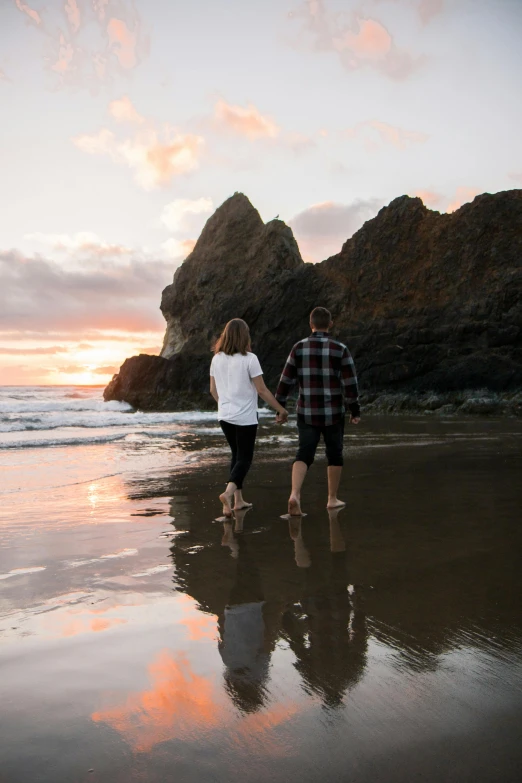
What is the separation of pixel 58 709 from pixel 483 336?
28.3m

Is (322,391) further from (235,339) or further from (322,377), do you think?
(235,339)

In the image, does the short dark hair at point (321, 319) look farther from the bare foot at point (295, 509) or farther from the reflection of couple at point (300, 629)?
the reflection of couple at point (300, 629)

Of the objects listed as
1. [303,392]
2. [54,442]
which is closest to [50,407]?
[54,442]

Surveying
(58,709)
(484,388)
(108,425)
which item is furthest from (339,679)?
(484,388)

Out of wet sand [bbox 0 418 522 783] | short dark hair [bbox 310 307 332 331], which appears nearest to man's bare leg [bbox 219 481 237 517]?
wet sand [bbox 0 418 522 783]

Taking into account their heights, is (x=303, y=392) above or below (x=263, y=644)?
above

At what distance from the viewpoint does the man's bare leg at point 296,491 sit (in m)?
4.91

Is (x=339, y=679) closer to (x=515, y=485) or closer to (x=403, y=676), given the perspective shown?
(x=403, y=676)

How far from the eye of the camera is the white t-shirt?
5277mm

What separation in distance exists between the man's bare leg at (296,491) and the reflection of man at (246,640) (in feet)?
4.87

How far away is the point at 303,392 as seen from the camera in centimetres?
525

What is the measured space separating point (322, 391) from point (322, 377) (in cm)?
12

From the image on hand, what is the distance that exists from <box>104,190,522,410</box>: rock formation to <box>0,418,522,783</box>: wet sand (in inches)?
853

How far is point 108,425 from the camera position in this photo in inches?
658
